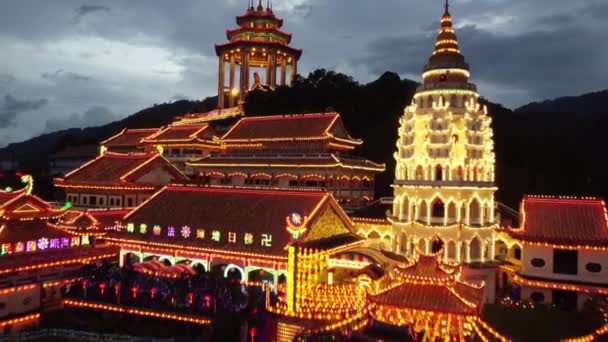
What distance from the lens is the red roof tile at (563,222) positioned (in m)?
23.0

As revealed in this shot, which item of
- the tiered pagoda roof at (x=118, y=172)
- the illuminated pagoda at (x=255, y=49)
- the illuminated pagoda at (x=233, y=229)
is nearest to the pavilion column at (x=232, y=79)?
the illuminated pagoda at (x=255, y=49)

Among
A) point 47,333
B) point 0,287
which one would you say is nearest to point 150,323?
point 47,333

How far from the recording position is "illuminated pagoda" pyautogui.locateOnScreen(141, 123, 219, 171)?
2057 inches

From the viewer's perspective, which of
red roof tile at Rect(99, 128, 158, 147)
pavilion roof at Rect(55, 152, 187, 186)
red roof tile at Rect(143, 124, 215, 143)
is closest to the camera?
pavilion roof at Rect(55, 152, 187, 186)

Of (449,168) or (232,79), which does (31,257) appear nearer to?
(449,168)

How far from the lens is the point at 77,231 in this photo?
87.2ft

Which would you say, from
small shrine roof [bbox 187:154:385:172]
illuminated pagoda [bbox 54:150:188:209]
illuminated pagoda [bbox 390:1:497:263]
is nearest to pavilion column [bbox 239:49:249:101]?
small shrine roof [bbox 187:154:385:172]

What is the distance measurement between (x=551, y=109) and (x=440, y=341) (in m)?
96.8

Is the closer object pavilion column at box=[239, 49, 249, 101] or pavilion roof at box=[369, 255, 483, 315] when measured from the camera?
pavilion roof at box=[369, 255, 483, 315]

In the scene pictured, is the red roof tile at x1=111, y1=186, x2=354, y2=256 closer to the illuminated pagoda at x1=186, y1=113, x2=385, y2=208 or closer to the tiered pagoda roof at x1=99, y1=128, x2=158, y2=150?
the illuminated pagoda at x1=186, y1=113, x2=385, y2=208

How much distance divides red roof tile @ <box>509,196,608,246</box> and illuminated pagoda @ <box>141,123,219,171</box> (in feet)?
113

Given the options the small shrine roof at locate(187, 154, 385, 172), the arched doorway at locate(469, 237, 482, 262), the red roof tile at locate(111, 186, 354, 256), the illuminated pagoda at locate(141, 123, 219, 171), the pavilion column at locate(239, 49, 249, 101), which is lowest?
the arched doorway at locate(469, 237, 482, 262)

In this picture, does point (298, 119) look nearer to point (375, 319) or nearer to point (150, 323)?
point (150, 323)

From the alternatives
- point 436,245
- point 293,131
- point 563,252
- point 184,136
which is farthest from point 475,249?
point 184,136
